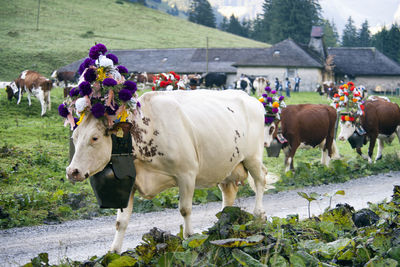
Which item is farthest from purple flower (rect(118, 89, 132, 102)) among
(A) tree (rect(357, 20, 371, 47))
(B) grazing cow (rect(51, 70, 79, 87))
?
(A) tree (rect(357, 20, 371, 47))

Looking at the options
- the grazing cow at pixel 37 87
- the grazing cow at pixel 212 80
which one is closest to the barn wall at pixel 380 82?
the grazing cow at pixel 212 80

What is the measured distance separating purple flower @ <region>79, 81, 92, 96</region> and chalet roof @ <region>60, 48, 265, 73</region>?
57.8 metres

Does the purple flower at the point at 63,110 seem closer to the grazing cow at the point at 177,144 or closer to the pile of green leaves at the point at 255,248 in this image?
the grazing cow at the point at 177,144

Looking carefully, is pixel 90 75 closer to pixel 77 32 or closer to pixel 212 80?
pixel 212 80

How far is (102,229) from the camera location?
8453 mm

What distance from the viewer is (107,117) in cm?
577

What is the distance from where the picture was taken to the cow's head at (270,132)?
13.8 m

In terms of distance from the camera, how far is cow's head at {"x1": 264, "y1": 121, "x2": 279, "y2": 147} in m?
13.8

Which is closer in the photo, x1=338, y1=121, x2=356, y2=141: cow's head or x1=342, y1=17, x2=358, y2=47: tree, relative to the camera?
x1=338, y1=121, x2=356, y2=141: cow's head

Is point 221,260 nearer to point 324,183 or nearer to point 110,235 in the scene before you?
point 110,235

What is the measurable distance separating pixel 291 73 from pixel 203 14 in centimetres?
6813

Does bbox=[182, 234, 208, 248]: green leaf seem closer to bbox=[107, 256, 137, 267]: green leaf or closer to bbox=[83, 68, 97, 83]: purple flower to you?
bbox=[107, 256, 137, 267]: green leaf

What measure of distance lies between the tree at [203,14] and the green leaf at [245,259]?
123m

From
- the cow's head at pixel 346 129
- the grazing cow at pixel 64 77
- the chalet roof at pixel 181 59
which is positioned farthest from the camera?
the chalet roof at pixel 181 59
